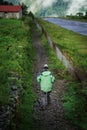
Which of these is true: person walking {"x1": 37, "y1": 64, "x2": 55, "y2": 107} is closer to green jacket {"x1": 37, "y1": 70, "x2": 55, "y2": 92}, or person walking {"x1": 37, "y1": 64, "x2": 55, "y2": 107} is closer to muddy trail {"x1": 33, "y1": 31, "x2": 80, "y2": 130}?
green jacket {"x1": 37, "y1": 70, "x2": 55, "y2": 92}

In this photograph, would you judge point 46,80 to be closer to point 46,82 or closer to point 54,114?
point 46,82

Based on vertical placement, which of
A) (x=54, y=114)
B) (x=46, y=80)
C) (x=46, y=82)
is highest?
(x=46, y=80)

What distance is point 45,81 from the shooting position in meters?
17.1

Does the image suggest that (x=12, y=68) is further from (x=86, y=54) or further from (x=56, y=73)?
(x=86, y=54)

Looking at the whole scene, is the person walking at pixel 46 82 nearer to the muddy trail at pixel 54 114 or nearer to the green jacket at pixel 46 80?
the green jacket at pixel 46 80

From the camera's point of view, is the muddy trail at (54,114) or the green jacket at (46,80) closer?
the muddy trail at (54,114)

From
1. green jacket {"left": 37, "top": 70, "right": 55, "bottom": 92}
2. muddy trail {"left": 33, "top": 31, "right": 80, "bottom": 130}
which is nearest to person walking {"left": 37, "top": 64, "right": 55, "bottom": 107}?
green jacket {"left": 37, "top": 70, "right": 55, "bottom": 92}

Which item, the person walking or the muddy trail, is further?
the person walking

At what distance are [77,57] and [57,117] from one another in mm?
16925

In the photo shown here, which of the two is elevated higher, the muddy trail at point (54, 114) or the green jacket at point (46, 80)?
the green jacket at point (46, 80)

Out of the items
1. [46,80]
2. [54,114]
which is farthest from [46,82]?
[54,114]

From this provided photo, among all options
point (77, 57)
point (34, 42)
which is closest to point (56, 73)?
point (77, 57)

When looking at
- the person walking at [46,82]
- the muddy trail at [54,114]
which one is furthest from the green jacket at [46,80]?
the muddy trail at [54,114]

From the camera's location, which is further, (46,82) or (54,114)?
(46,82)
